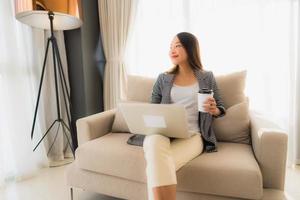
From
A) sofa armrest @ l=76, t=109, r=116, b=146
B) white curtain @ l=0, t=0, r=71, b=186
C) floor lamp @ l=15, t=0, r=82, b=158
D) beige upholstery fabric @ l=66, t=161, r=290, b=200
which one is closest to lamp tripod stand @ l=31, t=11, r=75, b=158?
floor lamp @ l=15, t=0, r=82, b=158

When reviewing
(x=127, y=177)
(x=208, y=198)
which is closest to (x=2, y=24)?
(x=127, y=177)

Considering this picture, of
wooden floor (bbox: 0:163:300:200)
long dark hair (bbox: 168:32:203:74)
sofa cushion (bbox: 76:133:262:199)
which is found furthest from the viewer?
wooden floor (bbox: 0:163:300:200)

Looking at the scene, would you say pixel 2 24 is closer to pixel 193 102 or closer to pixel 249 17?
pixel 193 102

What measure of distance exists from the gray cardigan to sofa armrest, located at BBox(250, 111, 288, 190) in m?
0.29

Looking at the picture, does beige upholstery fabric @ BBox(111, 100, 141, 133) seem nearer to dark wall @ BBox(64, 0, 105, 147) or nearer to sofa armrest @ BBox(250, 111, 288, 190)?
dark wall @ BBox(64, 0, 105, 147)

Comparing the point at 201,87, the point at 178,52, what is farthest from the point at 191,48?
the point at 201,87

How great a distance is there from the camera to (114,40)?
106 inches

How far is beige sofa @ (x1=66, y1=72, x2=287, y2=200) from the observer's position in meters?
1.32

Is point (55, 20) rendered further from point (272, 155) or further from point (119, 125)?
point (272, 155)

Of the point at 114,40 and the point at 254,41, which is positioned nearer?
the point at 254,41

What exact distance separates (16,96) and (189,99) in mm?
1480

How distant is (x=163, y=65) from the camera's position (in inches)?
102

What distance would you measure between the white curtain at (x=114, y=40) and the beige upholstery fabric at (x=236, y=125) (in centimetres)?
122

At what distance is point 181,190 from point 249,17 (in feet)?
5.30
